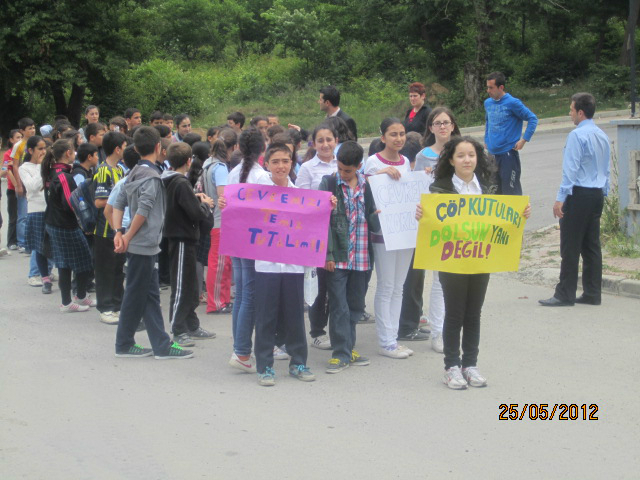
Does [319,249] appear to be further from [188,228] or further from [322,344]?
[188,228]

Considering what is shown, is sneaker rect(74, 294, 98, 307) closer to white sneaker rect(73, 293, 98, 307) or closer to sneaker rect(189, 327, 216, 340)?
white sneaker rect(73, 293, 98, 307)

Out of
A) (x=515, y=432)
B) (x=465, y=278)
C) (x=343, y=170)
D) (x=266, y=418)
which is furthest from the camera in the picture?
(x=343, y=170)

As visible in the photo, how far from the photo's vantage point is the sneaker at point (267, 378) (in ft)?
20.6

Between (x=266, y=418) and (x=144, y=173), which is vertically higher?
(x=144, y=173)

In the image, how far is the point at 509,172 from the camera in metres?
11.1

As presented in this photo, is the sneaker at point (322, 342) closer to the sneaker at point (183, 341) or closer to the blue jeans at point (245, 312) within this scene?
the blue jeans at point (245, 312)

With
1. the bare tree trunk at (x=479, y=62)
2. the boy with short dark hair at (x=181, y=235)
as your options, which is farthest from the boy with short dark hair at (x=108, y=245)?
the bare tree trunk at (x=479, y=62)

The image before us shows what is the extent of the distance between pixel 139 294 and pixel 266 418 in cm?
194

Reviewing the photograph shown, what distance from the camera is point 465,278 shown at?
19.9 feet

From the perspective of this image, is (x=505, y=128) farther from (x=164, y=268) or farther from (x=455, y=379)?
(x=455, y=379)

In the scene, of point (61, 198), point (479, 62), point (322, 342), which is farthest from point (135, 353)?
point (479, 62)

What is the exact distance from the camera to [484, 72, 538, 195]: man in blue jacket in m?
10.9

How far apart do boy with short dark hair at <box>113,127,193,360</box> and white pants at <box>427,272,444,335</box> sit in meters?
2.11

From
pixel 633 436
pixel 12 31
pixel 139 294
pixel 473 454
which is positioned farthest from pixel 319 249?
pixel 12 31
